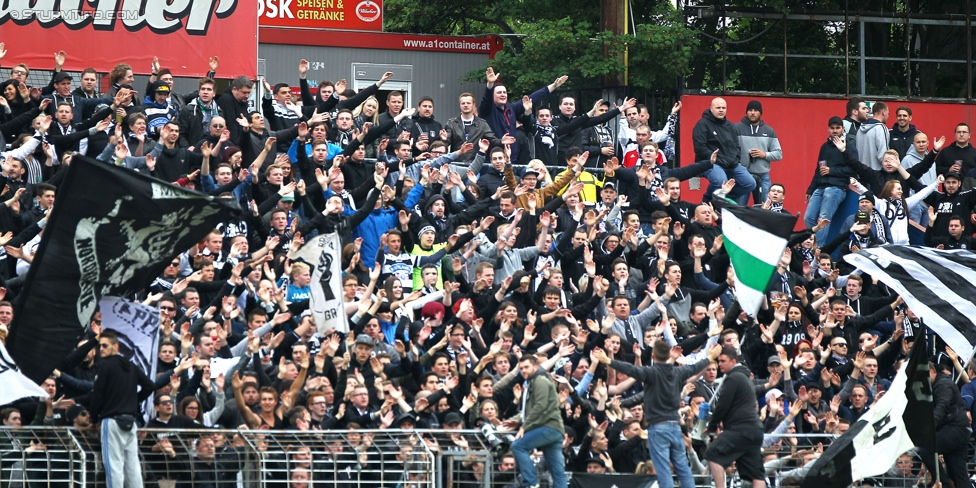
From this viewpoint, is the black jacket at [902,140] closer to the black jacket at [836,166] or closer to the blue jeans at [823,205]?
the black jacket at [836,166]

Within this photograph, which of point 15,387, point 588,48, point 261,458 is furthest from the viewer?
point 588,48

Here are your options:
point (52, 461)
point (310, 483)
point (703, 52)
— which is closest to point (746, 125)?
point (703, 52)

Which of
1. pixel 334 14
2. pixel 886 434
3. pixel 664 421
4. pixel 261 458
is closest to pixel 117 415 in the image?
pixel 261 458

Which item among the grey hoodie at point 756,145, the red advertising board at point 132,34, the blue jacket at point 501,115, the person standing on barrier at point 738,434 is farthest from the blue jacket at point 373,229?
the grey hoodie at point 756,145

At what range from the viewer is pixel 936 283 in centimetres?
1705

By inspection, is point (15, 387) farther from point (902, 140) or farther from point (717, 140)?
point (902, 140)

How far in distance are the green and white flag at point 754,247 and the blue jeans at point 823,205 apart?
610cm

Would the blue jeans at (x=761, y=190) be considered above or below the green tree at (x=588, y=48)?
below

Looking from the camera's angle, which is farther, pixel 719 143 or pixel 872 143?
pixel 872 143

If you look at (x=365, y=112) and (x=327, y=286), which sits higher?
(x=365, y=112)

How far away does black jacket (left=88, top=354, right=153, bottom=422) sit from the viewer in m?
13.6

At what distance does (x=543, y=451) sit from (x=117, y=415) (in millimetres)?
4106

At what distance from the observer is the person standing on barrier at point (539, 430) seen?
48.9ft

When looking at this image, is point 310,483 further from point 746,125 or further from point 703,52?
point 703,52
